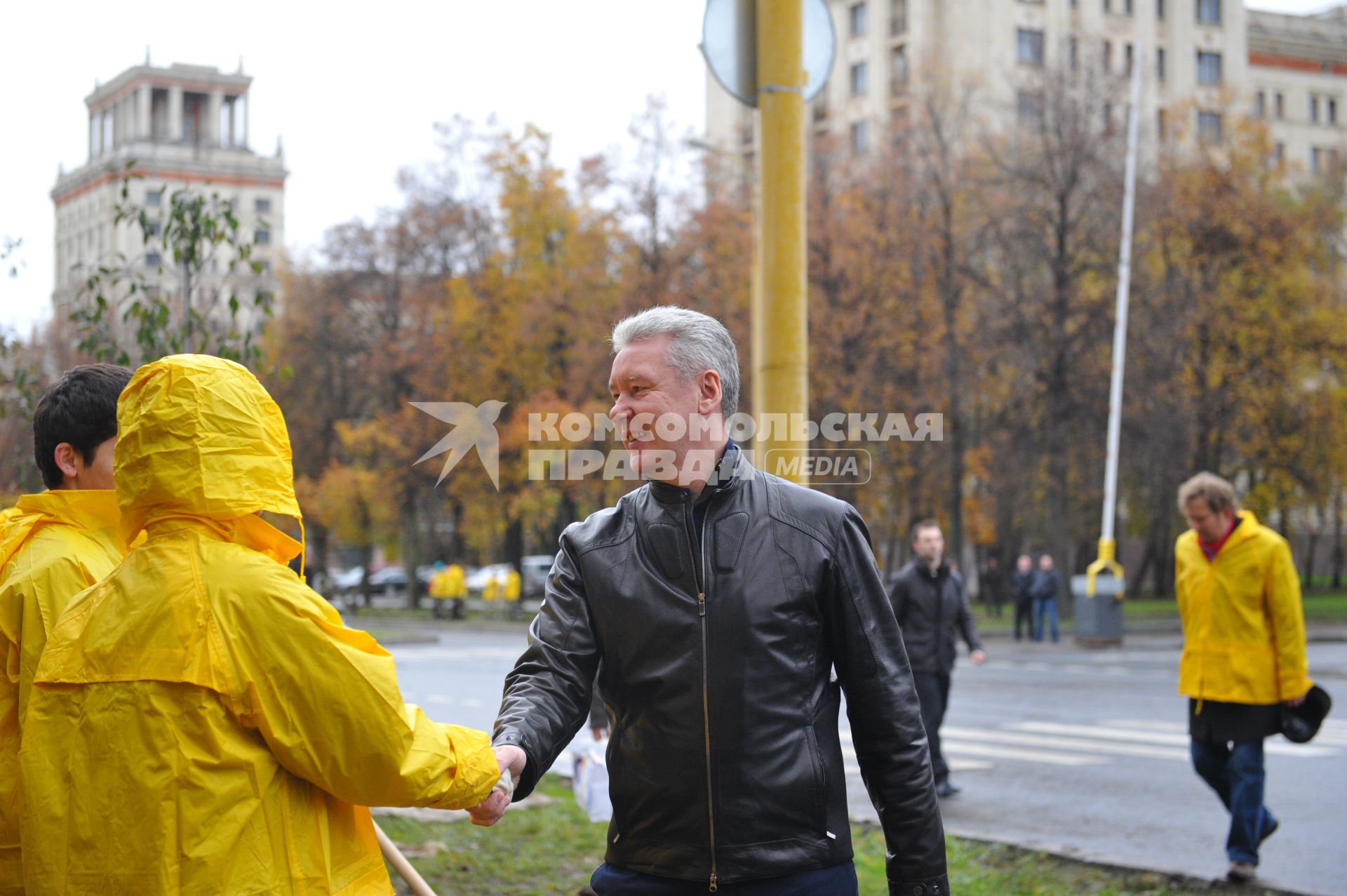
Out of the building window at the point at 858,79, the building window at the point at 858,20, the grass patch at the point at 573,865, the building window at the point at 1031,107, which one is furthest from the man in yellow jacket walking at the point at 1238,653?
the building window at the point at 858,20

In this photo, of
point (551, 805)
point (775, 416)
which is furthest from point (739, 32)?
point (551, 805)

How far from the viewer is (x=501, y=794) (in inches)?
125

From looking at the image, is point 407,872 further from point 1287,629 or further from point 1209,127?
point 1209,127

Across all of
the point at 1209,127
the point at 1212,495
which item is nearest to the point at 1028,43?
the point at 1209,127

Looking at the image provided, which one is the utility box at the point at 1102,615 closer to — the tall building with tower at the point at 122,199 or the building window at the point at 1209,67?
the tall building with tower at the point at 122,199

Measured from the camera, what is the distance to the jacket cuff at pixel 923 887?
324 centimetres

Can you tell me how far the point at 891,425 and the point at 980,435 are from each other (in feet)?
13.2

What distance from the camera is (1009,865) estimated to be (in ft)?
25.1

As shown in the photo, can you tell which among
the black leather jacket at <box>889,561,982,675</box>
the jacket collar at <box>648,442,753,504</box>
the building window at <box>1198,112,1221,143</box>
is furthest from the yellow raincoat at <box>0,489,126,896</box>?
the building window at <box>1198,112,1221,143</box>

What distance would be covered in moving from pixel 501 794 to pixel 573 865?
4643 millimetres

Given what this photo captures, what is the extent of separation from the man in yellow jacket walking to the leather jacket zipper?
483cm

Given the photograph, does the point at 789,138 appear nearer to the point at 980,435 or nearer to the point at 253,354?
the point at 253,354

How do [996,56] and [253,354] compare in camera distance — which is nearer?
[253,354]

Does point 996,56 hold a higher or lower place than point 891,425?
higher
